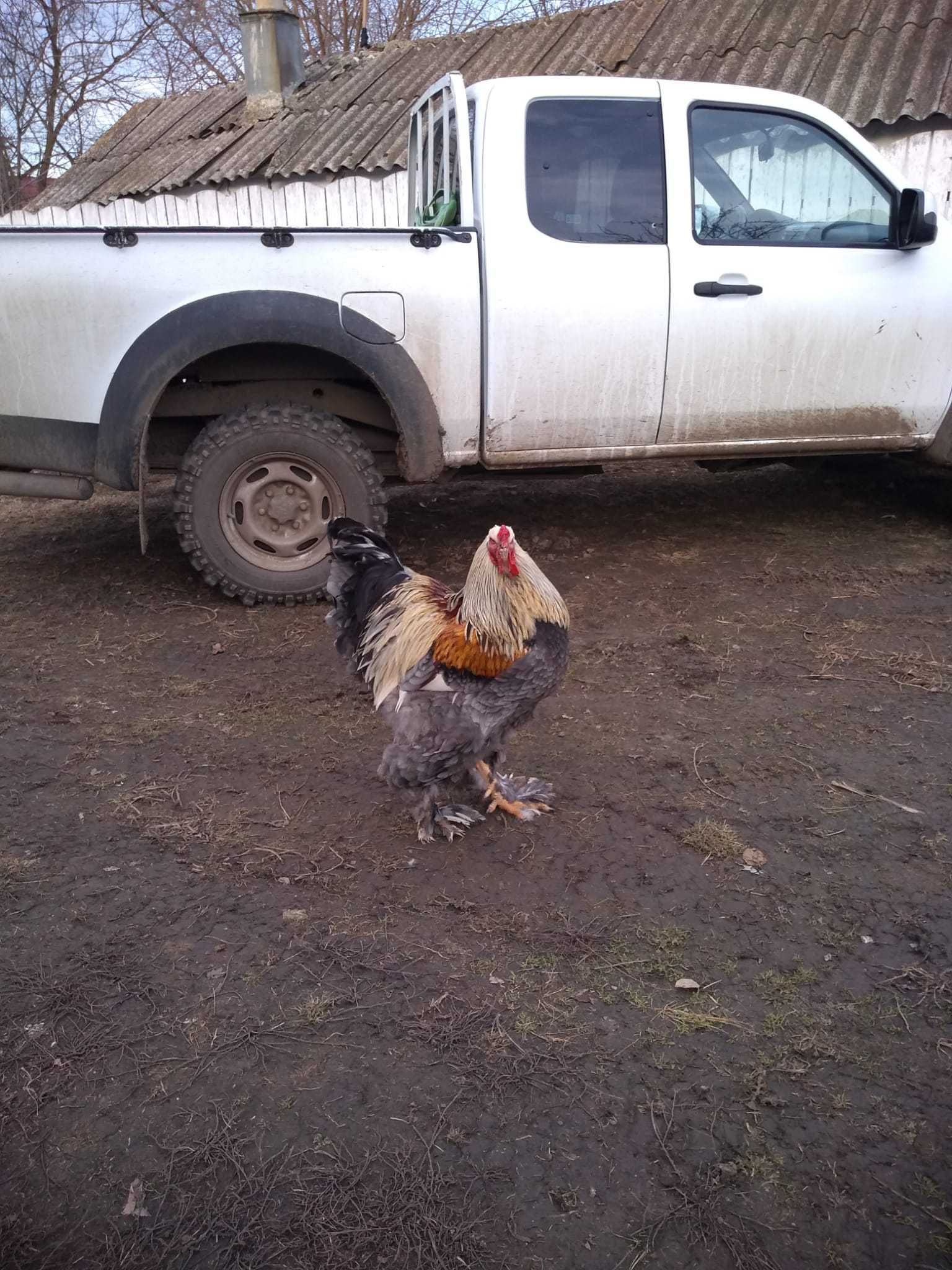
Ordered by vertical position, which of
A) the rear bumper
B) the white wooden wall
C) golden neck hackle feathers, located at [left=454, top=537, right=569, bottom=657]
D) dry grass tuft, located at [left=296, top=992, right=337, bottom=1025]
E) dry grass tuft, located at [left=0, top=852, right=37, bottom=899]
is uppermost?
the white wooden wall

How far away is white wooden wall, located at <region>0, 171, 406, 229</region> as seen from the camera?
10.1 m

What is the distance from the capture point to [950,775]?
351 cm

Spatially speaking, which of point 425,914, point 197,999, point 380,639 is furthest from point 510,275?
point 197,999

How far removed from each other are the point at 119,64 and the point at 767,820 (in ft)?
66.5

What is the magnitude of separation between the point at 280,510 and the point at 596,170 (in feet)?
8.30

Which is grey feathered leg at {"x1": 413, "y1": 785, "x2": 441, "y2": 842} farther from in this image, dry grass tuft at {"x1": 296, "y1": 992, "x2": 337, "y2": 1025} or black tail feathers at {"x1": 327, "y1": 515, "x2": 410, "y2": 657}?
dry grass tuft at {"x1": 296, "y1": 992, "x2": 337, "y2": 1025}

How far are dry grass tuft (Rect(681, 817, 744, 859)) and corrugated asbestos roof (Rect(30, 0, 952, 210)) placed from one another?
7772 mm

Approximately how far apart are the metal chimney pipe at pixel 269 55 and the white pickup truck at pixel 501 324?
8007 millimetres

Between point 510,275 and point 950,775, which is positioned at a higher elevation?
point 510,275

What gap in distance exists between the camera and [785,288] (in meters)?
5.04

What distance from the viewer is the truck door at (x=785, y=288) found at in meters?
4.97

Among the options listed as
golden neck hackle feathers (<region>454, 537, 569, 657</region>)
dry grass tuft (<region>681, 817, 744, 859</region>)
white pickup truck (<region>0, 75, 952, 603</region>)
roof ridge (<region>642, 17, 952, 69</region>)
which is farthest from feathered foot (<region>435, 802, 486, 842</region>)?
roof ridge (<region>642, 17, 952, 69</region>)

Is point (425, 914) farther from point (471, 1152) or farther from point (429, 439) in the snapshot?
point (429, 439)

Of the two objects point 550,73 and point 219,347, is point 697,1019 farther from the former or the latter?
point 550,73
